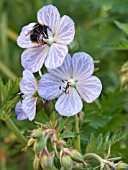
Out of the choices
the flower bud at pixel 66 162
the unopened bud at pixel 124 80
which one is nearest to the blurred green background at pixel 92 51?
the unopened bud at pixel 124 80

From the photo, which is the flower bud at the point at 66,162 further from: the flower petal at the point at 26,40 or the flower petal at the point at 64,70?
the flower petal at the point at 26,40

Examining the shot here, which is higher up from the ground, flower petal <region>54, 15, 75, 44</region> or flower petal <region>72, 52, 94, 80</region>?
flower petal <region>54, 15, 75, 44</region>

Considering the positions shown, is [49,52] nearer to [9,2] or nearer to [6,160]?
[6,160]

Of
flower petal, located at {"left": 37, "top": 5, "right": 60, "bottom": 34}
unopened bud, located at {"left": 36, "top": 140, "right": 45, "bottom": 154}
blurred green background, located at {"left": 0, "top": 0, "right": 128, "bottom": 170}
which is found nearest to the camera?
unopened bud, located at {"left": 36, "top": 140, "right": 45, "bottom": 154}

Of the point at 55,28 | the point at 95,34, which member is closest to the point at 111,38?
the point at 95,34

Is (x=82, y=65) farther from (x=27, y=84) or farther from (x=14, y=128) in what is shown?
(x=14, y=128)


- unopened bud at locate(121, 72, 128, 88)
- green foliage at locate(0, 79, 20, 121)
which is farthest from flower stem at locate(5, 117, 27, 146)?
unopened bud at locate(121, 72, 128, 88)

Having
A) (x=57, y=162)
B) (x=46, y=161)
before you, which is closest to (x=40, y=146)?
(x=46, y=161)

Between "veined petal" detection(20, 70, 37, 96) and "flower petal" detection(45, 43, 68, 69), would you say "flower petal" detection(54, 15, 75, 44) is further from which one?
"veined petal" detection(20, 70, 37, 96)
